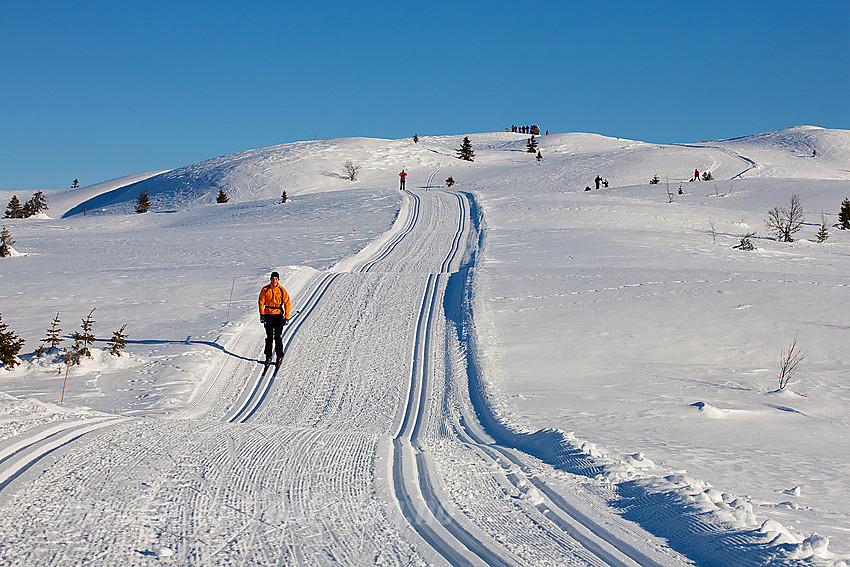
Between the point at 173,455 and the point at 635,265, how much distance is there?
15.7m

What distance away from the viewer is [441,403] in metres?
9.02

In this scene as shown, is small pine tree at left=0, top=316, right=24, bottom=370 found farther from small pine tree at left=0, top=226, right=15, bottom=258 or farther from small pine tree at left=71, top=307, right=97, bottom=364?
small pine tree at left=0, top=226, right=15, bottom=258

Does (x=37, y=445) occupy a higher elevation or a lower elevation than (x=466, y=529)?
higher

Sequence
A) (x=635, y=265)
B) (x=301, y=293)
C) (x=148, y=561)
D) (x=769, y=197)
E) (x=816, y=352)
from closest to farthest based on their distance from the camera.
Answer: (x=148, y=561) → (x=816, y=352) → (x=301, y=293) → (x=635, y=265) → (x=769, y=197)

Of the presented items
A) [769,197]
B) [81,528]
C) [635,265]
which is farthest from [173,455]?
[769,197]

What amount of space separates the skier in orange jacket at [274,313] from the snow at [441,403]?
55 cm

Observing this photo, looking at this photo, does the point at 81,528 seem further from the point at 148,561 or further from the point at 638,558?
the point at 638,558

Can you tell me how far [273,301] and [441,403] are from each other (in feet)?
12.1

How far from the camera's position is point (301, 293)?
16297 millimetres

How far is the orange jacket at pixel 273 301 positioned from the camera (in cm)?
1094

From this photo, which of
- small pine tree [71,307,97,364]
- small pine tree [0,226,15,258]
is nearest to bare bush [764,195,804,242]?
small pine tree [71,307,97,364]

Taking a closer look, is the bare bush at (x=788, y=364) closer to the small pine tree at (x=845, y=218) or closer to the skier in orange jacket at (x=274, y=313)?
the skier in orange jacket at (x=274, y=313)

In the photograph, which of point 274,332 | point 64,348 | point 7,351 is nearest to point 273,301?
point 274,332

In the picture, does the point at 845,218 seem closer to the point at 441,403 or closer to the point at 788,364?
the point at 788,364
